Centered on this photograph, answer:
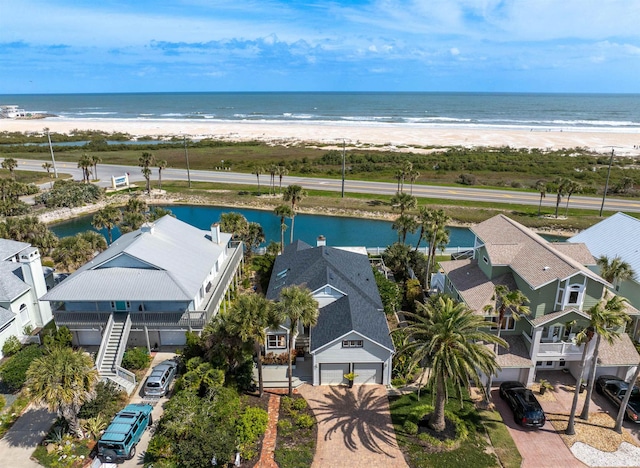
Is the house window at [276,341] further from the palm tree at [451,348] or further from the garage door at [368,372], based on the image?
the palm tree at [451,348]

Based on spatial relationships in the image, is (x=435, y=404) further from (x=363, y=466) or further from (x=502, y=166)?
(x=502, y=166)

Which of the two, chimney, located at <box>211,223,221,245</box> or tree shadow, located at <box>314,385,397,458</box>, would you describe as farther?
chimney, located at <box>211,223,221,245</box>

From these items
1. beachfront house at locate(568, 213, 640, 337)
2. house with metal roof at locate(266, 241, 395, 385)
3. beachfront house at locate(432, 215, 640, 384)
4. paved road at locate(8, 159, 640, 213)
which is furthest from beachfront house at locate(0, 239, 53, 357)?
paved road at locate(8, 159, 640, 213)

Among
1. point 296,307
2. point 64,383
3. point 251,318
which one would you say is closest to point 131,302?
point 64,383

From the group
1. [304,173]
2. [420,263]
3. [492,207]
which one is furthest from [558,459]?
[304,173]

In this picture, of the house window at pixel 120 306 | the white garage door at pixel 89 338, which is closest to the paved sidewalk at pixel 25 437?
the white garage door at pixel 89 338

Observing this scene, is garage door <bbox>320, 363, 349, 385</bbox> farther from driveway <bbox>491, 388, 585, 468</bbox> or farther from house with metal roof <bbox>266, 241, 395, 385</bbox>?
driveway <bbox>491, 388, 585, 468</bbox>

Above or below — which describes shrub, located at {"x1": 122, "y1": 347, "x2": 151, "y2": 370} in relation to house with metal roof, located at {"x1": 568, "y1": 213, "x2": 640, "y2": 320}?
below
